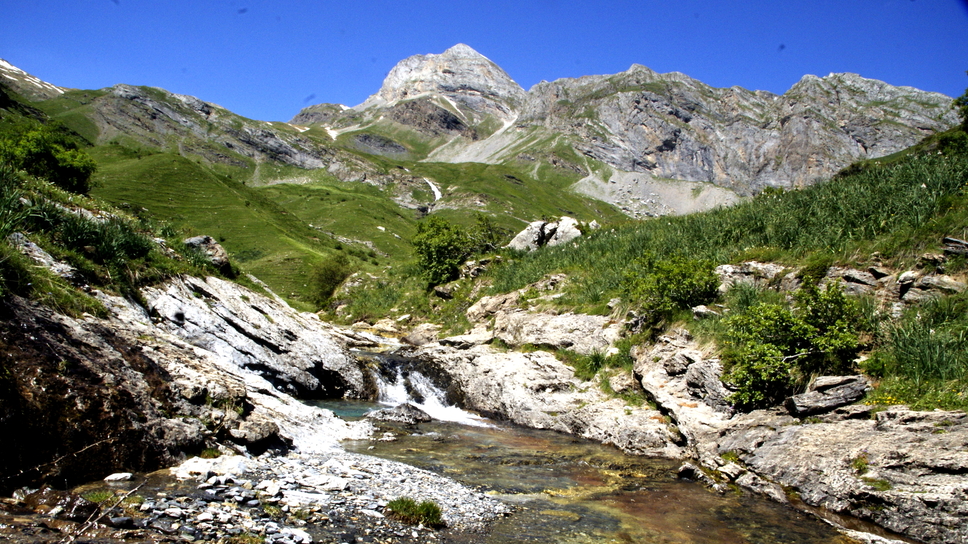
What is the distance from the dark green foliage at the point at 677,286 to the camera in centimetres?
1988

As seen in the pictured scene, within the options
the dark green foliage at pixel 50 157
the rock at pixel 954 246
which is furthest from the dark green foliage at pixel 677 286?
the dark green foliage at pixel 50 157

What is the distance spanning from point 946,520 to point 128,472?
14.1 metres

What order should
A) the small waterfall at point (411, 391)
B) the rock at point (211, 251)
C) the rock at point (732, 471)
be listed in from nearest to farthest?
the rock at point (732, 471) → the rock at point (211, 251) → the small waterfall at point (411, 391)

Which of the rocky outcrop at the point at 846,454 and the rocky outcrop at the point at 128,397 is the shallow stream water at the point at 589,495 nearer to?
the rocky outcrop at the point at 846,454

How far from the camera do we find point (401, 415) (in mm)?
18250

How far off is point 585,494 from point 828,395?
22.5 feet

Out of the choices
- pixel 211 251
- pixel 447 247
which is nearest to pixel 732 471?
pixel 211 251

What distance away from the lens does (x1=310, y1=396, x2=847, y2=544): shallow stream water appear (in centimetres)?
905

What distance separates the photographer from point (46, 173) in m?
41.2

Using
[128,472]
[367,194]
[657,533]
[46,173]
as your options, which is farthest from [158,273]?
[367,194]

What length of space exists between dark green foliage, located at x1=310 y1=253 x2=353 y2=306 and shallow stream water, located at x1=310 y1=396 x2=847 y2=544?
38630 mm

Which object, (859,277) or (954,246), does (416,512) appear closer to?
(859,277)

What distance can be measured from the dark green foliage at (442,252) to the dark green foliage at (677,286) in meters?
23.9

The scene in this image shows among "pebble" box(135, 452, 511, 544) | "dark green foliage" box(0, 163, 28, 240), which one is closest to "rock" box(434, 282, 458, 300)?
"dark green foliage" box(0, 163, 28, 240)
